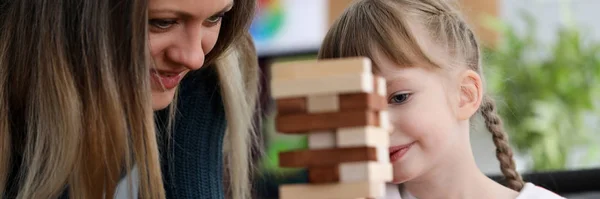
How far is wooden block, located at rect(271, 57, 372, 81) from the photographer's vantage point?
2.82 ft

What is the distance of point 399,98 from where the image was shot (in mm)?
1276

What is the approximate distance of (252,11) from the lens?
1495 mm

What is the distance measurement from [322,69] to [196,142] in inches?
32.9

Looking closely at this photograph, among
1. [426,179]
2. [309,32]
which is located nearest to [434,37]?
[426,179]

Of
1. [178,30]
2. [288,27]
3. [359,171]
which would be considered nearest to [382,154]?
[359,171]

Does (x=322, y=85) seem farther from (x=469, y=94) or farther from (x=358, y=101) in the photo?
(x=469, y=94)

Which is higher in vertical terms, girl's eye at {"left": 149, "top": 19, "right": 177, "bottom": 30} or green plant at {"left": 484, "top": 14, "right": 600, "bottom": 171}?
girl's eye at {"left": 149, "top": 19, "right": 177, "bottom": 30}

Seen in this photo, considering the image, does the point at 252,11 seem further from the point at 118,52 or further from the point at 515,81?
the point at 515,81

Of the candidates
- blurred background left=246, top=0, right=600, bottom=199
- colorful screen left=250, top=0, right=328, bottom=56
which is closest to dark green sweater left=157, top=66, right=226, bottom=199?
blurred background left=246, top=0, right=600, bottom=199

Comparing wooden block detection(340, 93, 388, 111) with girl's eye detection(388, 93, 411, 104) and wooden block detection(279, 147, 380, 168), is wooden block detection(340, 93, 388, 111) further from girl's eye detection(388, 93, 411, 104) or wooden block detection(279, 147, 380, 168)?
girl's eye detection(388, 93, 411, 104)

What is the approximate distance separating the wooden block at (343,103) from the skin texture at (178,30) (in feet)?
1.47

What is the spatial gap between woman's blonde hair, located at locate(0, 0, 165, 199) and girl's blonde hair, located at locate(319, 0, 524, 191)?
0.95ft

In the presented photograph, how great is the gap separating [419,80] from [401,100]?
38 millimetres

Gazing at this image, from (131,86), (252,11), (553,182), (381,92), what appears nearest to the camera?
(381,92)
